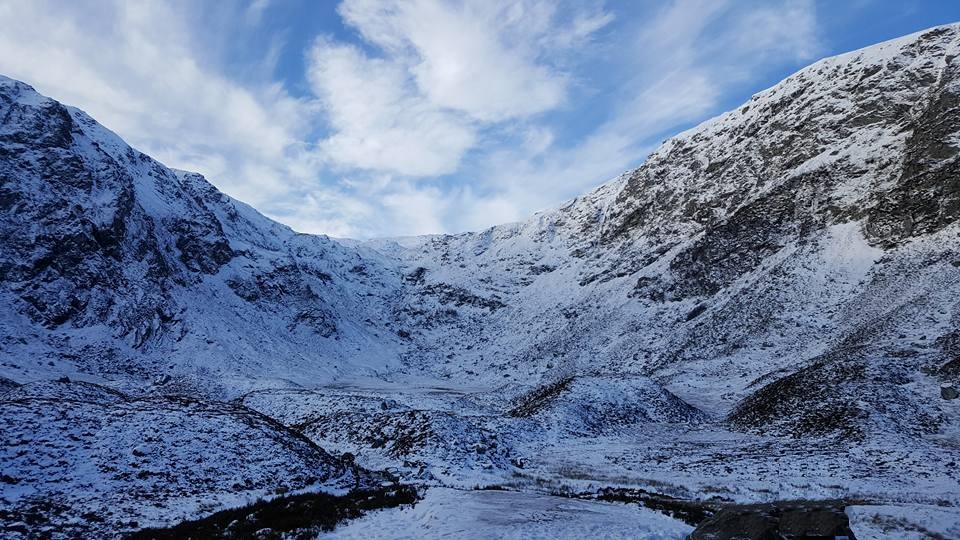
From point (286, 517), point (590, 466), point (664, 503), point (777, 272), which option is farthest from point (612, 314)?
point (286, 517)

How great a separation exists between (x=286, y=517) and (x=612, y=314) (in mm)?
65845

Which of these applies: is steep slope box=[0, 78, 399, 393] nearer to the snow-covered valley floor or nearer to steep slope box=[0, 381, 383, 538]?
the snow-covered valley floor

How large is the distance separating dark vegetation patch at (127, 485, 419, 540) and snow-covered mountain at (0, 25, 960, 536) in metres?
5.02

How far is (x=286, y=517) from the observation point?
641 inches

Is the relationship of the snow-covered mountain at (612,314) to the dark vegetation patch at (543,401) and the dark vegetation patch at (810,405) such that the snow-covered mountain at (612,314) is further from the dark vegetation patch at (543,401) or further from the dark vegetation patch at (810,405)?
the dark vegetation patch at (543,401)

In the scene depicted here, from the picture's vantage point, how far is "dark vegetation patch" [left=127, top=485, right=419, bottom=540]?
1461 cm

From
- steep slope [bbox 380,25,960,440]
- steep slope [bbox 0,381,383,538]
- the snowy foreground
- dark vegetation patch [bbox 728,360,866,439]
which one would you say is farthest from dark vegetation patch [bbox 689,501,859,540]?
steep slope [bbox 380,25,960,440]

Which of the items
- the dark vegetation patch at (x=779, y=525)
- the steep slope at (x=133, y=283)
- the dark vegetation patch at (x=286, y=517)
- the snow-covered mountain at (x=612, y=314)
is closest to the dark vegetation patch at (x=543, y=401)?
the snow-covered mountain at (x=612, y=314)

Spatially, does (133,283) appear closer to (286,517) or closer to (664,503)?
(286,517)

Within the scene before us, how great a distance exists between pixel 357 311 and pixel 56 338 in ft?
180

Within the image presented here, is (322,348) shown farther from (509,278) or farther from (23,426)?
(23,426)

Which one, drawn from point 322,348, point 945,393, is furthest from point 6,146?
point 945,393

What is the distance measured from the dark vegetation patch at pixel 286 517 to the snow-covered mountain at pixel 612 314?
198 inches

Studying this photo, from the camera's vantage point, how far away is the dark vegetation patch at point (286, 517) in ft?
47.9
